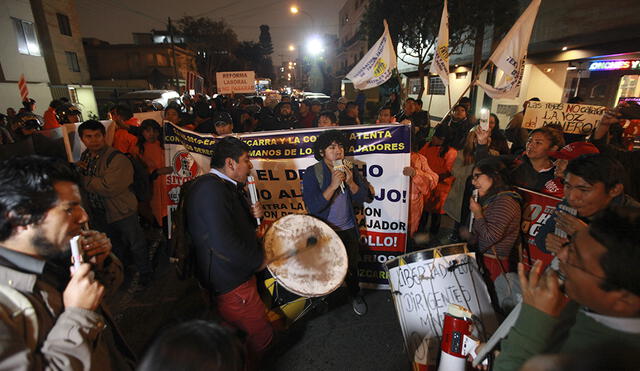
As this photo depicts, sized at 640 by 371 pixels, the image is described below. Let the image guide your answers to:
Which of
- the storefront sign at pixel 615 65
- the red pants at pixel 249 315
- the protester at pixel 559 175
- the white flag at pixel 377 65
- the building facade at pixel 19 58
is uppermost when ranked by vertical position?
the building facade at pixel 19 58

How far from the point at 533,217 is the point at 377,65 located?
383cm

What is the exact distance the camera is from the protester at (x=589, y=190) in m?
2.08

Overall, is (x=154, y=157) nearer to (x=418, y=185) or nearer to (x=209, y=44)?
(x=418, y=185)

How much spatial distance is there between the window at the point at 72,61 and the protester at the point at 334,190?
1321 inches

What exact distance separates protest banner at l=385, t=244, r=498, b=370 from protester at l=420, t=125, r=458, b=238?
8.44 feet

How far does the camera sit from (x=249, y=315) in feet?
8.32

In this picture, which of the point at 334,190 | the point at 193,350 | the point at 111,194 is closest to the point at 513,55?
the point at 334,190

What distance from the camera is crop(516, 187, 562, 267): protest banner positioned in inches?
112

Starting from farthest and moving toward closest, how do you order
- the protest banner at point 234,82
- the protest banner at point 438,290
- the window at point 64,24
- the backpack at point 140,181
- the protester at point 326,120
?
the window at point 64,24
the protest banner at point 234,82
the protester at point 326,120
the backpack at point 140,181
the protest banner at point 438,290

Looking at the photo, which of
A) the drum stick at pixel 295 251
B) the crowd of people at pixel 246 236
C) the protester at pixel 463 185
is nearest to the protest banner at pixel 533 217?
the crowd of people at pixel 246 236

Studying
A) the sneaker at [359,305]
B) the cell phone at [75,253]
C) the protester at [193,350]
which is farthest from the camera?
the sneaker at [359,305]

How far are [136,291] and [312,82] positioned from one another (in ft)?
245

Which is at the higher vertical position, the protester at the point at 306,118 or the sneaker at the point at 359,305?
the protester at the point at 306,118

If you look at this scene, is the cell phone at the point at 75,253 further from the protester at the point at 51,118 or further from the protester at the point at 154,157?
the protester at the point at 51,118
